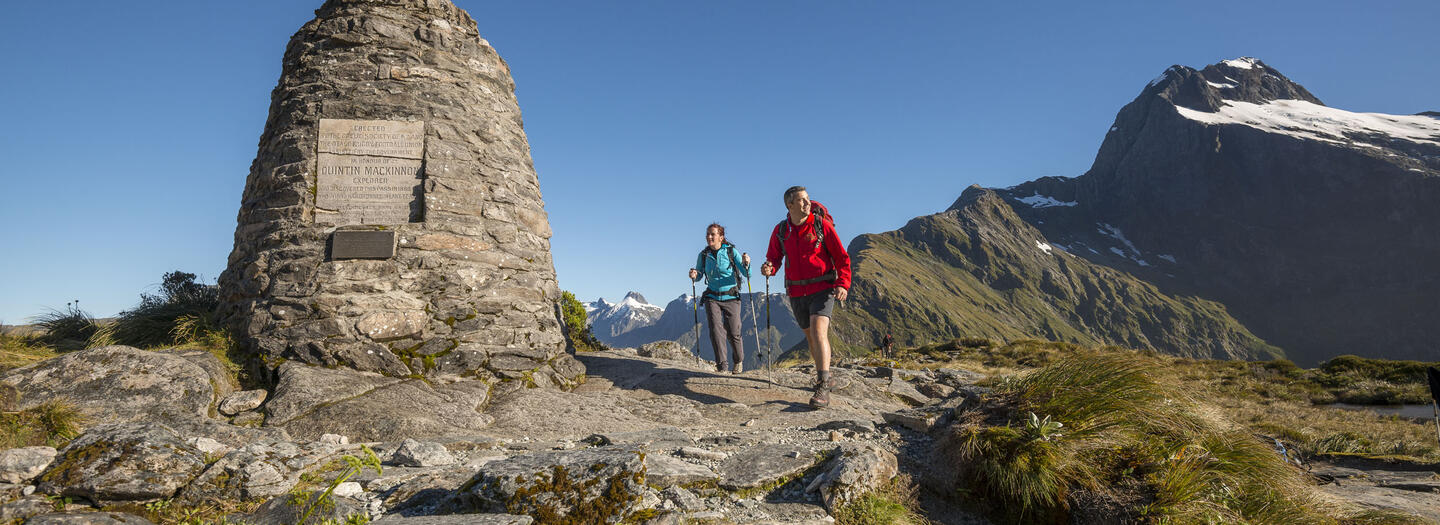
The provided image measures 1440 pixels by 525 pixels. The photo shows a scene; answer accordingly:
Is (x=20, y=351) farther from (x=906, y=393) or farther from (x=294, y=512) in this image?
(x=906, y=393)

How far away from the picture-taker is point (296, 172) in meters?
8.31

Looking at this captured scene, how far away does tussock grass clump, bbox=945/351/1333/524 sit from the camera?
4.23 m

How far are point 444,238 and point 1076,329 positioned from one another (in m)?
222

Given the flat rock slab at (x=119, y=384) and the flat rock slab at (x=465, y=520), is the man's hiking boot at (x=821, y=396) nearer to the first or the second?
the flat rock slab at (x=465, y=520)

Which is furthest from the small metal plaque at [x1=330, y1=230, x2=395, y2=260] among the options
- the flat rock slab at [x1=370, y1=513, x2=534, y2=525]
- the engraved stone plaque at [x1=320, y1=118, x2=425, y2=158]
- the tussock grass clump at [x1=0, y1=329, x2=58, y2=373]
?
the flat rock slab at [x1=370, y1=513, x2=534, y2=525]

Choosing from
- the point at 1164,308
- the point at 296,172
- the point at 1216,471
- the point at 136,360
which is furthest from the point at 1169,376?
the point at 1164,308

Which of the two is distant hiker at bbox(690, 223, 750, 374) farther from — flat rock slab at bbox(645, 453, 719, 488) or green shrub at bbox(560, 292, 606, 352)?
flat rock slab at bbox(645, 453, 719, 488)

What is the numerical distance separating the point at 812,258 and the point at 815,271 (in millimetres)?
179

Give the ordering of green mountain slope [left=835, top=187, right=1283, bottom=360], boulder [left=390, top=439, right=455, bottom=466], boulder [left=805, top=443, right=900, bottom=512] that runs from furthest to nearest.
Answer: green mountain slope [left=835, top=187, right=1283, bottom=360], boulder [left=390, top=439, right=455, bottom=466], boulder [left=805, top=443, right=900, bottom=512]

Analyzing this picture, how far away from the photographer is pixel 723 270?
10125 millimetres

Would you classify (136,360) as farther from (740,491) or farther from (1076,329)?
(1076,329)

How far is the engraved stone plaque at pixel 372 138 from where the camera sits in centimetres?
851

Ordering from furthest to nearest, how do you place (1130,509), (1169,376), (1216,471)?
(1169,376) < (1216,471) < (1130,509)

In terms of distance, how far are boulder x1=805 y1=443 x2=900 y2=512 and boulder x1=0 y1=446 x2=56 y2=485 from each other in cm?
492
